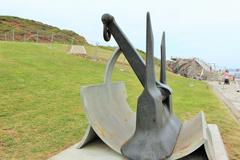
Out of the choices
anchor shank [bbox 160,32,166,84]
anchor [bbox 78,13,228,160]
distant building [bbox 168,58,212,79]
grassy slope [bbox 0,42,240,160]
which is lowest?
distant building [bbox 168,58,212,79]

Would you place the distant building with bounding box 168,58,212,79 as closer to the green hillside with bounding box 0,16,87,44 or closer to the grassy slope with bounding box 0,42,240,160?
the green hillside with bounding box 0,16,87,44

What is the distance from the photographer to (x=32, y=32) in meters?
36.5

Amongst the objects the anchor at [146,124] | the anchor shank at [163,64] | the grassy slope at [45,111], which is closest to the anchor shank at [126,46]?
the anchor at [146,124]

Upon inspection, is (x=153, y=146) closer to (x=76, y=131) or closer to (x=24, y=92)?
(x=76, y=131)

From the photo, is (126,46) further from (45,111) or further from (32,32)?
(32,32)

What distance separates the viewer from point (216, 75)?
28.0 metres

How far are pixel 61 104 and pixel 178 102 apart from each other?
3592 mm

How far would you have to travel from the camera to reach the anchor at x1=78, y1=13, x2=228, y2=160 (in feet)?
13.4

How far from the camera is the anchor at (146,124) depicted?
13.4ft

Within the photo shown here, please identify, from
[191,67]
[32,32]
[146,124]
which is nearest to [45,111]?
[146,124]

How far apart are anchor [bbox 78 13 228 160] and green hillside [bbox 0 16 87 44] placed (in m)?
29.7

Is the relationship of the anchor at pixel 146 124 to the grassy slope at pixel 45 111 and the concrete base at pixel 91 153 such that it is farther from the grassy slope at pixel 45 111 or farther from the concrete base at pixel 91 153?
the grassy slope at pixel 45 111

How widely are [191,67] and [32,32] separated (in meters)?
16.0

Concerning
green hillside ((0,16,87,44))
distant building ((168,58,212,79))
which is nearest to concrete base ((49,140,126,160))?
distant building ((168,58,212,79))
